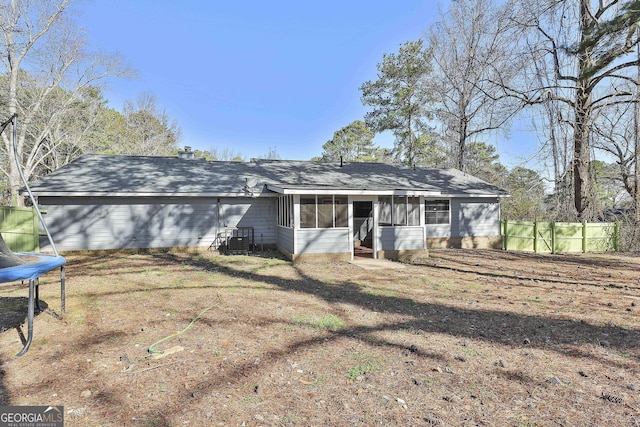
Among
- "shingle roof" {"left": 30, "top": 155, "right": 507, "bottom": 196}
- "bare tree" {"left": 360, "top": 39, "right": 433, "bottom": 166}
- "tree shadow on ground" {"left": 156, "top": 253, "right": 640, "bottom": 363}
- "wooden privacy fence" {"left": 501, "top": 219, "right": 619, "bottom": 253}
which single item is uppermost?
"bare tree" {"left": 360, "top": 39, "right": 433, "bottom": 166}

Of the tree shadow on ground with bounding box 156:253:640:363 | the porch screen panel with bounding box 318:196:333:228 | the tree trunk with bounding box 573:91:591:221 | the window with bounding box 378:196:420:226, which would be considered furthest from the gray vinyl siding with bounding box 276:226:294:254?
the tree trunk with bounding box 573:91:591:221

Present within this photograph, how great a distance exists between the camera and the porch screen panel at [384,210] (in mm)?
12641

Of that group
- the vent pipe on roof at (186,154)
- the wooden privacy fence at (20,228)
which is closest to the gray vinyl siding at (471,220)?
the vent pipe on roof at (186,154)

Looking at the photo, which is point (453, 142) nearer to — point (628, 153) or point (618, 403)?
point (628, 153)

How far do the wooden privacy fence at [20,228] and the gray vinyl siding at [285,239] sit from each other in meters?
8.05

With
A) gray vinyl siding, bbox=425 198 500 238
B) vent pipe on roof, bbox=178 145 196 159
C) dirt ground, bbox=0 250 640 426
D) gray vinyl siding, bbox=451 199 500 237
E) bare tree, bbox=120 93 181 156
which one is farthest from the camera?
bare tree, bbox=120 93 181 156

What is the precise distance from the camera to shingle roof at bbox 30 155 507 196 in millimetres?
11109

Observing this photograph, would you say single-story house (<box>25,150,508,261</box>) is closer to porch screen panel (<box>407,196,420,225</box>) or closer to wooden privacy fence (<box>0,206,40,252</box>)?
porch screen panel (<box>407,196,420,225</box>)

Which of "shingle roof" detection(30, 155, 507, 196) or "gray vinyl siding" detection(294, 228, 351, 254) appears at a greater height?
"shingle roof" detection(30, 155, 507, 196)

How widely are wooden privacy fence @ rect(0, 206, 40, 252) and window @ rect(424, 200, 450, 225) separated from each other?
14693 millimetres

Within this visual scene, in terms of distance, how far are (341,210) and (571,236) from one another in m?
10.7

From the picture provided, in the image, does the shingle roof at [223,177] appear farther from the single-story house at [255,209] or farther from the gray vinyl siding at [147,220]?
the gray vinyl siding at [147,220]

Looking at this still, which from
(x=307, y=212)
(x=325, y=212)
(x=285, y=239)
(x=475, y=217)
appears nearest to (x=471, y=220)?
(x=475, y=217)

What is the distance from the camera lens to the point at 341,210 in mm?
10750
